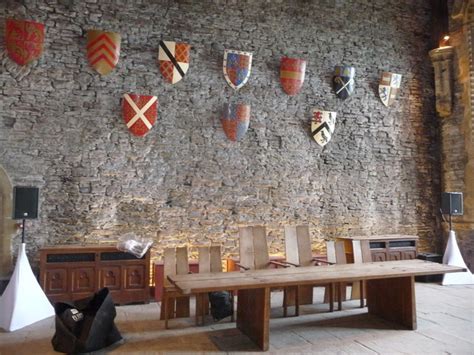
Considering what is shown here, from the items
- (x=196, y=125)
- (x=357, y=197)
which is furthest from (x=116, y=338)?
(x=357, y=197)

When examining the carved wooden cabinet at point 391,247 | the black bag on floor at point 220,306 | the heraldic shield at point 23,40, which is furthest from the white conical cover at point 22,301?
the carved wooden cabinet at point 391,247

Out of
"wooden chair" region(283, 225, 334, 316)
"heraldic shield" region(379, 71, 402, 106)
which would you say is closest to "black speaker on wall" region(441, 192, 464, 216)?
"heraldic shield" region(379, 71, 402, 106)

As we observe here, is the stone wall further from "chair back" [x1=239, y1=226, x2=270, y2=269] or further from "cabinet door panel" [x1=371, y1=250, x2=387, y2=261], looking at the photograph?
"chair back" [x1=239, y1=226, x2=270, y2=269]

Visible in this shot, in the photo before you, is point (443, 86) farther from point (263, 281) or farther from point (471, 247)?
point (263, 281)

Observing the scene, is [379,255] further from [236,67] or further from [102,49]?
[102,49]

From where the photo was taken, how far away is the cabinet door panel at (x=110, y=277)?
15.3ft

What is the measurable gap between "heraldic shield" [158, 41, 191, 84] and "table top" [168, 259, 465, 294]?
10.1ft

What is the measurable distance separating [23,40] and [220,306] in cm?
390

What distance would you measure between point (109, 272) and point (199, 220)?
141 centimetres

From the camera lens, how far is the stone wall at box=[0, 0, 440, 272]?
5074 mm

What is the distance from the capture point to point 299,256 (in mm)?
4488

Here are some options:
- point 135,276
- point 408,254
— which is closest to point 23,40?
point 135,276

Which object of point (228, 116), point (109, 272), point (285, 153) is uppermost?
point (228, 116)

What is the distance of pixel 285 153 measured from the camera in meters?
6.06
